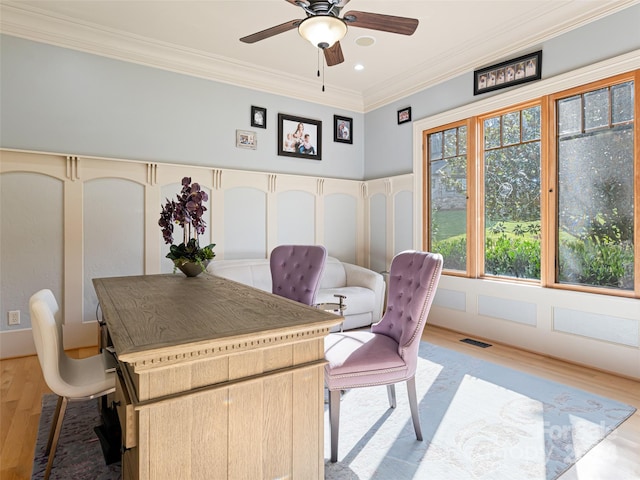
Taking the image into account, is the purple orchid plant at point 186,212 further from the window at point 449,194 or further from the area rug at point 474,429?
the window at point 449,194

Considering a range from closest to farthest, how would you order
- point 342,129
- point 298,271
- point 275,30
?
point 275,30, point 298,271, point 342,129

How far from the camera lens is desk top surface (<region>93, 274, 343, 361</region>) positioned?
1027mm

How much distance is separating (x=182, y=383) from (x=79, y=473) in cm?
136

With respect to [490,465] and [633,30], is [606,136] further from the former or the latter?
[490,465]

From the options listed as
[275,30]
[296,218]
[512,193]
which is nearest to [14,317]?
[296,218]

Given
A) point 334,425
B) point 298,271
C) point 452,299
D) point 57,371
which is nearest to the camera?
point 57,371

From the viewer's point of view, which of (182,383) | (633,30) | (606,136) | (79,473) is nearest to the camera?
(182,383)

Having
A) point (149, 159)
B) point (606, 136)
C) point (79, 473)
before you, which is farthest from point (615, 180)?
point (149, 159)

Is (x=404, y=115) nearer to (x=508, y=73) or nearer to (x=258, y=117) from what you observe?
(x=508, y=73)

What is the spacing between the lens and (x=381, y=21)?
2.42 m

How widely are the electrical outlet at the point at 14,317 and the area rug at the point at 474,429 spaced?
313 cm

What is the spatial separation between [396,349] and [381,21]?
2092 millimetres

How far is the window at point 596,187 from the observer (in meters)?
3.00

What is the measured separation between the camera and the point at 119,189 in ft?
12.7
